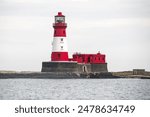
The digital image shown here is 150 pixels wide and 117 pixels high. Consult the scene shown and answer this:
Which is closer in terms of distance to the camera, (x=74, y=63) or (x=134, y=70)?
(x=74, y=63)

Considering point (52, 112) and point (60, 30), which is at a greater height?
point (60, 30)

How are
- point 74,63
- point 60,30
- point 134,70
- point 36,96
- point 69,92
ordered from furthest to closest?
point 134,70
point 74,63
point 60,30
point 69,92
point 36,96

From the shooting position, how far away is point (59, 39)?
49.7 metres

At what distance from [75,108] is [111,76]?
122 feet

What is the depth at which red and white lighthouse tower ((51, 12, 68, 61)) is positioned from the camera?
49438 millimetres

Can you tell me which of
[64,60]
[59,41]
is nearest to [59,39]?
[59,41]

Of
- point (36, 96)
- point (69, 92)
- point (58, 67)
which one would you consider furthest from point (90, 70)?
point (36, 96)

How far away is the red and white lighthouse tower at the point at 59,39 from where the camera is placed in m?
49.4

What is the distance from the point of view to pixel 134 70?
2574 inches

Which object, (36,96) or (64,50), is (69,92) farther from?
(64,50)

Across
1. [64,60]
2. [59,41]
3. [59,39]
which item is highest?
[59,39]

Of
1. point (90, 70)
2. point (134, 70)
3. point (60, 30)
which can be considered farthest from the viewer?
point (134, 70)

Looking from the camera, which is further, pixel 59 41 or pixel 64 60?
pixel 64 60

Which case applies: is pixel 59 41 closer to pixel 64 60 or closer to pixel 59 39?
pixel 59 39
